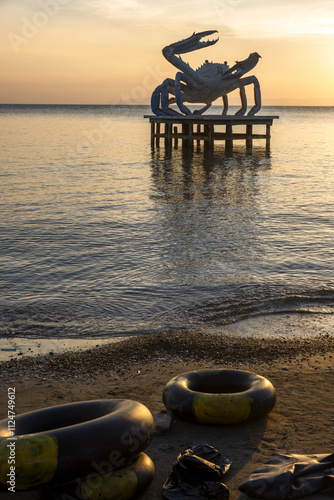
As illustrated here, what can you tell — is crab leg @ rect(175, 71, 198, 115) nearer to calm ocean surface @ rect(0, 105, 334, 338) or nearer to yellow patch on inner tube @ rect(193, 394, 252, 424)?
calm ocean surface @ rect(0, 105, 334, 338)

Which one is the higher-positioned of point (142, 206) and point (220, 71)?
point (220, 71)

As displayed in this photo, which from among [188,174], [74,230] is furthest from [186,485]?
[188,174]

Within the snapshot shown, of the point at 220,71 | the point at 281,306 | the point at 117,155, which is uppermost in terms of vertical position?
the point at 220,71

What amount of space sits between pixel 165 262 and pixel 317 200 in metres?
10.8

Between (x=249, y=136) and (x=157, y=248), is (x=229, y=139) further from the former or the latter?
(x=157, y=248)

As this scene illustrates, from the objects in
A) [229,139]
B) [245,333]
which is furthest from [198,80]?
[245,333]

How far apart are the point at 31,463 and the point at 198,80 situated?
30.7 metres

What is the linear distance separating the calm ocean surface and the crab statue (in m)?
6.53

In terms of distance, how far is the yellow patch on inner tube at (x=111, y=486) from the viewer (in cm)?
388

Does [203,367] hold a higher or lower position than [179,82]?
lower

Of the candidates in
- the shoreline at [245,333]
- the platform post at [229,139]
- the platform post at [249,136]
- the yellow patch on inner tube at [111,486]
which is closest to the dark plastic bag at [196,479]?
the yellow patch on inner tube at [111,486]

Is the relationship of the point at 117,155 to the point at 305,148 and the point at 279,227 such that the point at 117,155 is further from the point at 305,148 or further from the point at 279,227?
the point at 279,227

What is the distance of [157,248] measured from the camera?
13.3 metres

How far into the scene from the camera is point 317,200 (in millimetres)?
20875
